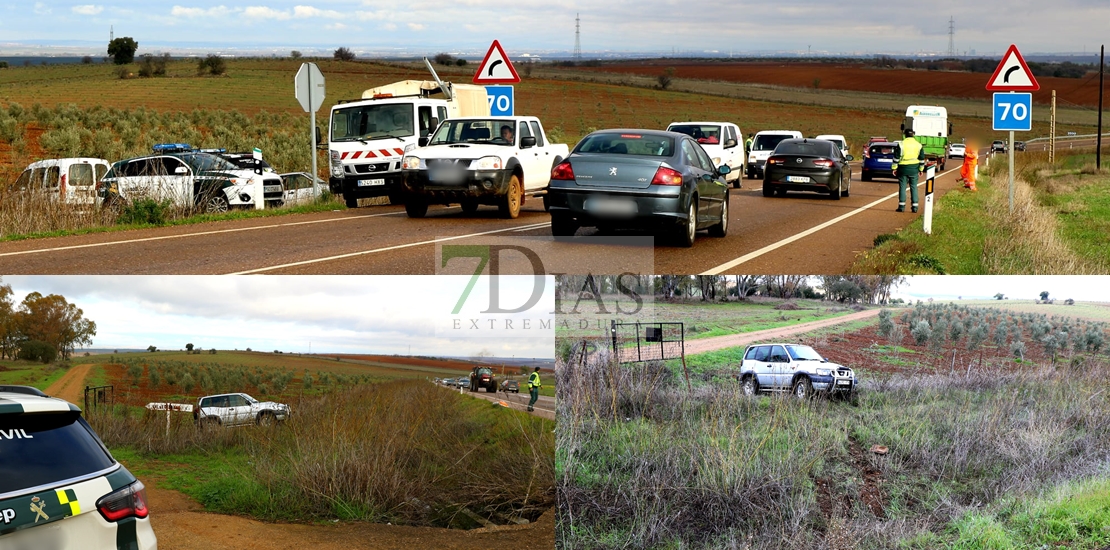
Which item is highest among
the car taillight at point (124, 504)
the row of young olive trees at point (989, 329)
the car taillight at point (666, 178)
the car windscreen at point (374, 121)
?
the car windscreen at point (374, 121)

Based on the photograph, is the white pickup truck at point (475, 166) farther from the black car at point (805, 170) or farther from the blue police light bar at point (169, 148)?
the blue police light bar at point (169, 148)

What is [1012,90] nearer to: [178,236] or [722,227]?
[722,227]

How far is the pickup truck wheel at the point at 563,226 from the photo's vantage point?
43.7ft

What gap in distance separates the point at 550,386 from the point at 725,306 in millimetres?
1429

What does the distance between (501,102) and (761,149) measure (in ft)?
57.3

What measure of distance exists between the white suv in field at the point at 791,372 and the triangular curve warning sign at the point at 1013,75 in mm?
10672

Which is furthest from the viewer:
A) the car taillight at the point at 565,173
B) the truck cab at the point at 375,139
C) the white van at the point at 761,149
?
the white van at the point at 761,149

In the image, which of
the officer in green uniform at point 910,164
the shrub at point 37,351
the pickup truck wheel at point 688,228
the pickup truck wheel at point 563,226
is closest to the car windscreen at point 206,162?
the shrub at point 37,351

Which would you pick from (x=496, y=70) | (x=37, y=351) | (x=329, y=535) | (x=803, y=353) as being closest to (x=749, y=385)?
(x=803, y=353)

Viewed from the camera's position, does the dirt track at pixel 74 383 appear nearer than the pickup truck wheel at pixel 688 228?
No

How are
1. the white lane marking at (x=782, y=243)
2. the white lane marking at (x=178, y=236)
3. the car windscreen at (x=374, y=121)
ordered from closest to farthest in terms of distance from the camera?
the white lane marking at (x=782, y=243) → the white lane marking at (x=178, y=236) → the car windscreen at (x=374, y=121)

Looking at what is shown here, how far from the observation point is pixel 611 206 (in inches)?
495

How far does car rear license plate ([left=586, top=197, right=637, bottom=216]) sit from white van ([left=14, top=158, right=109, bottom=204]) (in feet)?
33.2

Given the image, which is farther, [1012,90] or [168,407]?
[1012,90]
